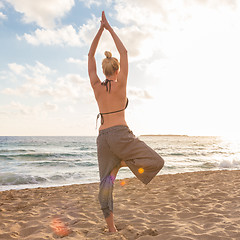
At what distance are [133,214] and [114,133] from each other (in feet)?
7.27

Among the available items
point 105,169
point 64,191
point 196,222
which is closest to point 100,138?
point 105,169

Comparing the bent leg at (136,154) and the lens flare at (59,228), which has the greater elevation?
the bent leg at (136,154)

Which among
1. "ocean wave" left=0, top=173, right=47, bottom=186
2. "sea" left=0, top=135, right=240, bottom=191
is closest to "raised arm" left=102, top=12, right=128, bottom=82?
"sea" left=0, top=135, right=240, bottom=191

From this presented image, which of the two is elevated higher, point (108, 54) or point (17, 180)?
point (108, 54)

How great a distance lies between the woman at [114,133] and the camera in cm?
252

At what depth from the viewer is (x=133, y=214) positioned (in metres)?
4.18

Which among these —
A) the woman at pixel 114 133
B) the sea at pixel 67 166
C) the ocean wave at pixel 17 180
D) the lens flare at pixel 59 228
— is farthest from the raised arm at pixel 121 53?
the ocean wave at pixel 17 180

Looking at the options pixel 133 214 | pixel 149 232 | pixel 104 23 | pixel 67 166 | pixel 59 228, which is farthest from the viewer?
pixel 67 166

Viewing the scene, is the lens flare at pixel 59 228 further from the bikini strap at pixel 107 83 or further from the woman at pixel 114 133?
the bikini strap at pixel 107 83

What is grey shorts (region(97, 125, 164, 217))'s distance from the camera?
252cm

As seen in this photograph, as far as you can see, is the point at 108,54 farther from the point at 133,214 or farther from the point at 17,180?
the point at 17,180

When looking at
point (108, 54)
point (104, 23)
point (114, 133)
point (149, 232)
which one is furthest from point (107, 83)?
point (149, 232)

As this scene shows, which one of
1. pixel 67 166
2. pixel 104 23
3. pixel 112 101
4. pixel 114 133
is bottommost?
pixel 67 166

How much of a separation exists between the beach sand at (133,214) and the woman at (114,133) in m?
0.84
